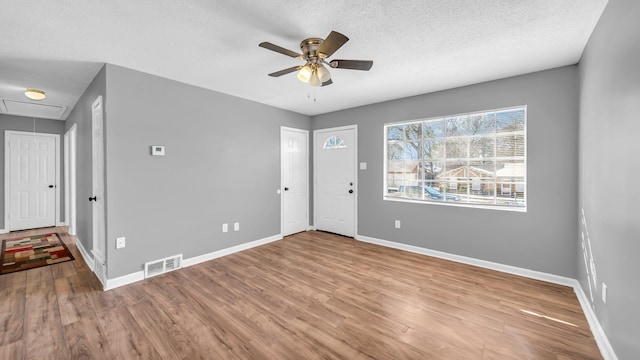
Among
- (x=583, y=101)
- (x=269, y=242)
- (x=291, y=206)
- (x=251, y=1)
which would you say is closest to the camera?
(x=251, y=1)

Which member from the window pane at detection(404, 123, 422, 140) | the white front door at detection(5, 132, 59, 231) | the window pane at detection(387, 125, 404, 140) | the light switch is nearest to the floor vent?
the light switch

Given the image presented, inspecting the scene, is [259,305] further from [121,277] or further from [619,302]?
[619,302]

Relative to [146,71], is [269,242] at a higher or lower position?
lower

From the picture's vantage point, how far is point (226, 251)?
3920 mm

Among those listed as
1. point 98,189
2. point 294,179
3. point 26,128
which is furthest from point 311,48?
point 26,128

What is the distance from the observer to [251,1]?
178 centimetres

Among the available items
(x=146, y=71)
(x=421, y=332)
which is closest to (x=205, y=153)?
(x=146, y=71)

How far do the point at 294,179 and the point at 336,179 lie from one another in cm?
85

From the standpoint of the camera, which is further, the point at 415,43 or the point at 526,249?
the point at 526,249

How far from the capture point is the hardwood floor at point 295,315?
186 centimetres

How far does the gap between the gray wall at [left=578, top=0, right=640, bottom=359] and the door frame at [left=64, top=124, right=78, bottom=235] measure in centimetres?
661

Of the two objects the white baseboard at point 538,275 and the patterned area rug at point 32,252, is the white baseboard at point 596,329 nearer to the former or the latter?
the white baseboard at point 538,275

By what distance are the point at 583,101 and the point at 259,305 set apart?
3813 millimetres

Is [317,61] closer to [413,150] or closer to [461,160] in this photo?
[413,150]
